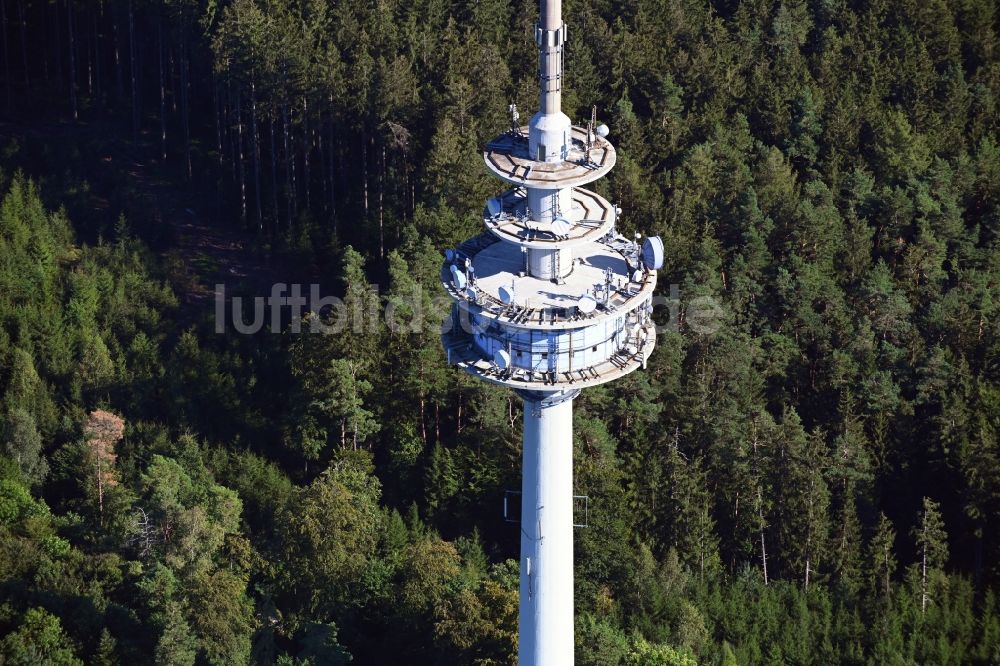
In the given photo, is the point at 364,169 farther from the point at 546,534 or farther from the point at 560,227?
the point at 560,227

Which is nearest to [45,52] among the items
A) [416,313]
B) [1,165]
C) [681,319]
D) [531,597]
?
[1,165]

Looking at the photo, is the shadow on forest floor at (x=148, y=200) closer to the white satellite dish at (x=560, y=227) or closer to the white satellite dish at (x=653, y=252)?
the white satellite dish at (x=560, y=227)

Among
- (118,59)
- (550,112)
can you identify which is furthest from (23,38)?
(550,112)

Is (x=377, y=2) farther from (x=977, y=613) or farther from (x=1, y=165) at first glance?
(x=977, y=613)

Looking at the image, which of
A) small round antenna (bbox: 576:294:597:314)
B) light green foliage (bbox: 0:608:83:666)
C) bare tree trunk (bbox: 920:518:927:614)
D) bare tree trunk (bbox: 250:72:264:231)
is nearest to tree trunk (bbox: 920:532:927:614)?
bare tree trunk (bbox: 920:518:927:614)

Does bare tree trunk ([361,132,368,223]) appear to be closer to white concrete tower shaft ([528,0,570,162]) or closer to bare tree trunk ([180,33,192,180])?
bare tree trunk ([180,33,192,180])

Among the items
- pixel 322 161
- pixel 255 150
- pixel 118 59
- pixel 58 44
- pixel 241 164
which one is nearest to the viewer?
pixel 322 161
